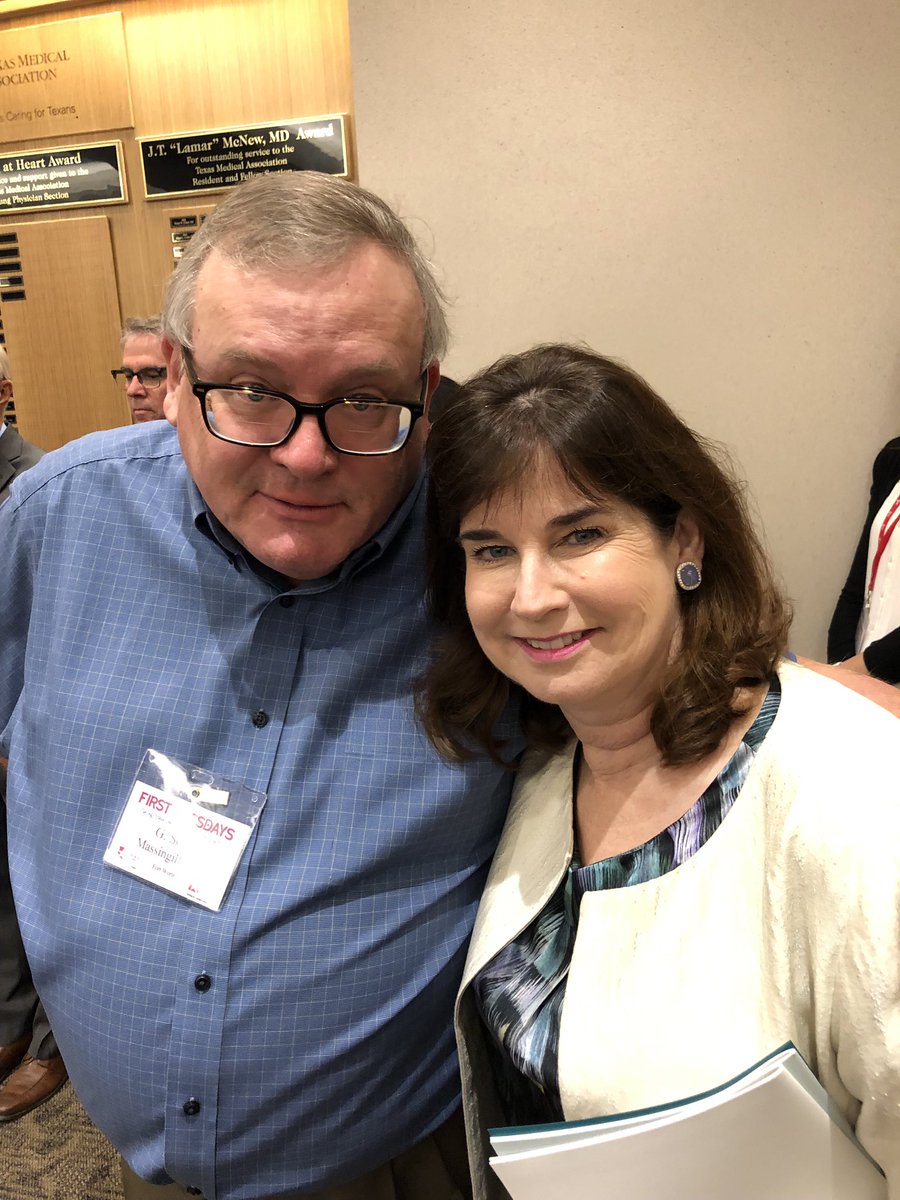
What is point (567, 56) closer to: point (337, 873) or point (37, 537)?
point (37, 537)

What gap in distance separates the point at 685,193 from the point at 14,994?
10.2 feet

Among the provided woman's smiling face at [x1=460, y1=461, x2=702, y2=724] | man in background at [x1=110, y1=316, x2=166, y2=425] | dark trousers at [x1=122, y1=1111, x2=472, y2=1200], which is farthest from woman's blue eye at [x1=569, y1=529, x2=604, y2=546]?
man in background at [x1=110, y1=316, x2=166, y2=425]

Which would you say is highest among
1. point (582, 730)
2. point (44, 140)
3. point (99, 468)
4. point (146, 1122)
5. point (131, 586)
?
point (44, 140)

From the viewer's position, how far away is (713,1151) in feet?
2.77

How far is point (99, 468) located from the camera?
4.62 feet

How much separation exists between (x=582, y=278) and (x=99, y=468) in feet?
5.13

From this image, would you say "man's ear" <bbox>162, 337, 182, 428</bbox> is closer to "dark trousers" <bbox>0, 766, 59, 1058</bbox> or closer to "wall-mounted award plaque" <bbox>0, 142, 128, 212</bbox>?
"dark trousers" <bbox>0, 766, 59, 1058</bbox>

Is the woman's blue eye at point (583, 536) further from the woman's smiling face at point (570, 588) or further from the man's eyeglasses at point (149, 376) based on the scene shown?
the man's eyeglasses at point (149, 376)

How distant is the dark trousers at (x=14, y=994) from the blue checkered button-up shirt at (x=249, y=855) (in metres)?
1.35

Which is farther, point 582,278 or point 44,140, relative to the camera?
point 44,140

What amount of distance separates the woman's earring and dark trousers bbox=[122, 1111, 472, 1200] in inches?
39.0

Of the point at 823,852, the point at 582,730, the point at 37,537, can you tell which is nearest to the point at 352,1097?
the point at 582,730

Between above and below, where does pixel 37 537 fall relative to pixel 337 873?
above

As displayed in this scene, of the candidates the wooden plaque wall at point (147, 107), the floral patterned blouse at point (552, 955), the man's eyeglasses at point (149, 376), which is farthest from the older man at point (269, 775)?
the wooden plaque wall at point (147, 107)
